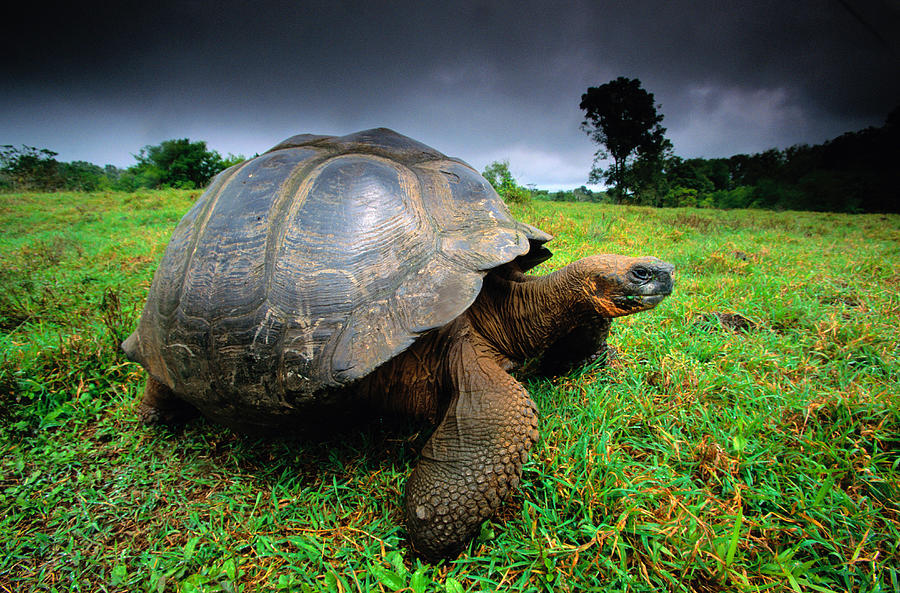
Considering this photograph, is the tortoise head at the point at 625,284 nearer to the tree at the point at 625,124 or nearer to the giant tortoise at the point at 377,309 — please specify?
the giant tortoise at the point at 377,309


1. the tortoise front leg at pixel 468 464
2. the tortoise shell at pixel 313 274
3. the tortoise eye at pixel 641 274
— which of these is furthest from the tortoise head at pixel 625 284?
the tortoise front leg at pixel 468 464

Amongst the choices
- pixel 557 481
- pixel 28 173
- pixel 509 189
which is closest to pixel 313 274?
pixel 557 481

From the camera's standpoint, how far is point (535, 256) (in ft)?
8.38

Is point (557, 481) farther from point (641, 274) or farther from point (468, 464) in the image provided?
point (641, 274)

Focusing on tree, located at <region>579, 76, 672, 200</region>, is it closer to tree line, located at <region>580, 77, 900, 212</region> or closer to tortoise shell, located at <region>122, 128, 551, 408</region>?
tree line, located at <region>580, 77, 900, 212</region>

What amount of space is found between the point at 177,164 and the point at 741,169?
5412cm

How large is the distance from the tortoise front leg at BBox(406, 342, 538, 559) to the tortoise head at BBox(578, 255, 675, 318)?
71 cm

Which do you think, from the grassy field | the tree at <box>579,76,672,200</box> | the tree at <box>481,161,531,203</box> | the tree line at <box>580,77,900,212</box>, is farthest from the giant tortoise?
the tree at <box>579,76,672,200</box>

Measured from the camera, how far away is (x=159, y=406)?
88.7 inches

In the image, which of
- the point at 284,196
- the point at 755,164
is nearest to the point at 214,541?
the point at 284,196

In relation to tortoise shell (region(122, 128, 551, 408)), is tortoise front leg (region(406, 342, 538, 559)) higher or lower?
lower

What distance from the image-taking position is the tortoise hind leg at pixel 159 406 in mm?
2221

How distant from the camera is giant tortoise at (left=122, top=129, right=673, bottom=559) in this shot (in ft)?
5.18

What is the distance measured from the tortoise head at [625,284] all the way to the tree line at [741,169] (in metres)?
19.9
